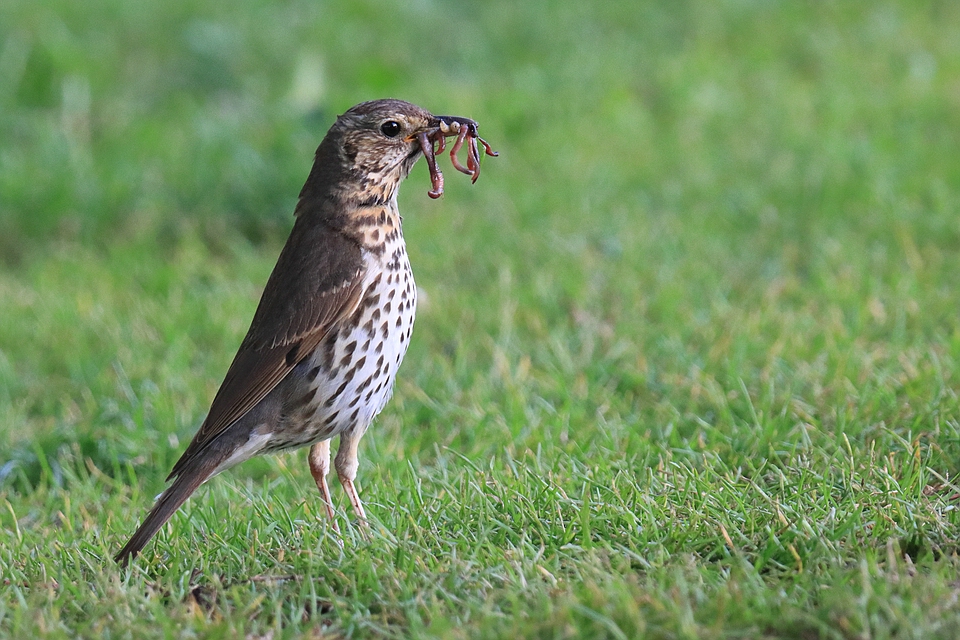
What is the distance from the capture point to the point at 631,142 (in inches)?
332

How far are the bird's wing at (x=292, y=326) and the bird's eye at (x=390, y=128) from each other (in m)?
0.37

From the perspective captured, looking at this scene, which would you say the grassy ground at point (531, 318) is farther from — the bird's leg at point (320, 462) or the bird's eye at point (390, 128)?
the bird's eye at point (390, 128)

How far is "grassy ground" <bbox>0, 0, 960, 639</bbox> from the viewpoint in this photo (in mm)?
3240

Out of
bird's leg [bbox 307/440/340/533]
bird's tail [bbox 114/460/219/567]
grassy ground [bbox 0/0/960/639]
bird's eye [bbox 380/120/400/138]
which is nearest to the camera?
grassy ground [bbox 0/0/960/639]

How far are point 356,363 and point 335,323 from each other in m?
0.14

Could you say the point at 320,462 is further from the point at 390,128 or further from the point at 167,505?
the point at 390,128

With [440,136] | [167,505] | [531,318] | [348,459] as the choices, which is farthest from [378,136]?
[531,318]

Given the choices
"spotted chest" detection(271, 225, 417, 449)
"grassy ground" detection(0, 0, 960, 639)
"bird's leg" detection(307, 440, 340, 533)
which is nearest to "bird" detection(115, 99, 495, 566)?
"spotted chest" detection(271, 225, 417, 449)

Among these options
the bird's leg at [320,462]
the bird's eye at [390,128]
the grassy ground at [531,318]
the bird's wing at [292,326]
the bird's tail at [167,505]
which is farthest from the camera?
the bird's leg at [320,462]

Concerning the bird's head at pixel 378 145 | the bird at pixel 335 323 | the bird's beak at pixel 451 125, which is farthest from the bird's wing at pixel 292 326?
the bird's beak at pixel 451 125

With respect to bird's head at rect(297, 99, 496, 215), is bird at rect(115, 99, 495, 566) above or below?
below

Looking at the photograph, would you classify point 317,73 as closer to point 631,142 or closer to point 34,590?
point 631,142

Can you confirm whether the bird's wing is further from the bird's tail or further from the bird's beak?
the bird's beak

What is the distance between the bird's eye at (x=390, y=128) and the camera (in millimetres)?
3992
